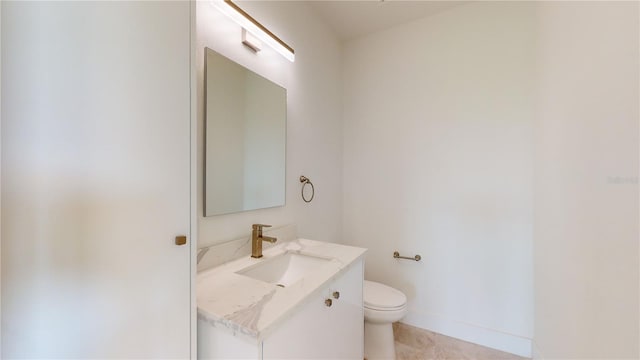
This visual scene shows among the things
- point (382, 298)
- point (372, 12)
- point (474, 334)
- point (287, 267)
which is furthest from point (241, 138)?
point (474, 334)

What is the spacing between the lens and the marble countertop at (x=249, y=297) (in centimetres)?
74

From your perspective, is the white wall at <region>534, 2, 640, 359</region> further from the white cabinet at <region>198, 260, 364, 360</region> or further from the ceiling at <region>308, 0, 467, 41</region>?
the white cabinet at <region>198, 260, 364, 360</region>

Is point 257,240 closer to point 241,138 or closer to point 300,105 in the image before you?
point 241,138

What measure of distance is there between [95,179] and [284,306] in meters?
0.63

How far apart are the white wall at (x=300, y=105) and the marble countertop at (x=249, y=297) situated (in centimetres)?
21

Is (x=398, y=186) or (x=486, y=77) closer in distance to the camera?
(x=486, y=77)

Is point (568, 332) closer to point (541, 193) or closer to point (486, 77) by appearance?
point (541, 193)

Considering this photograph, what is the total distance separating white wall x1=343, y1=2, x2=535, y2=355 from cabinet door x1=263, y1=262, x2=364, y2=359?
977 millimetres

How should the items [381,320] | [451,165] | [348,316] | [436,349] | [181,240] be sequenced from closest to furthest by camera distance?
1. [181,240]
2. [348,316]
3. [381,320]
4. [436,349]
5. [451,165]

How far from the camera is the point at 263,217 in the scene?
1575mm

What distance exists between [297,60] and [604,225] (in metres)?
1.85

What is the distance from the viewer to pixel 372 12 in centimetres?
207

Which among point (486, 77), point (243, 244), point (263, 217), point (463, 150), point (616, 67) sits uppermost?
point (486, 77)

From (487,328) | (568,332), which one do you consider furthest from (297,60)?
(487,328)
